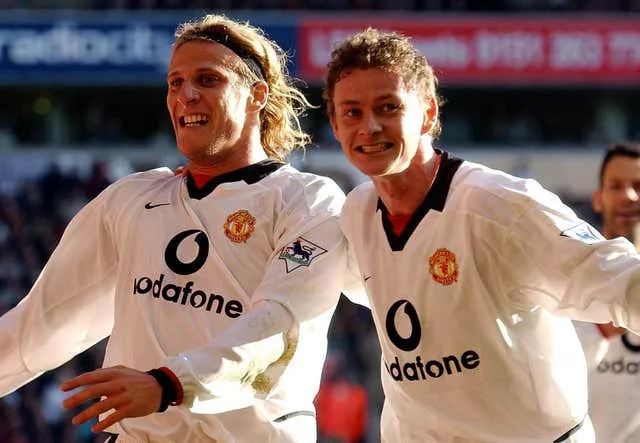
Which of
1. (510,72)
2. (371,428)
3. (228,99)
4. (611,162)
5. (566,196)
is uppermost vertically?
(228,99)

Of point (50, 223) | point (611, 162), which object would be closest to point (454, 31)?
point (50, 223)

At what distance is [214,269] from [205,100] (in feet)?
1.89

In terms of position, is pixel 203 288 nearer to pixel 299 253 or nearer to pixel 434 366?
pixel 299 253

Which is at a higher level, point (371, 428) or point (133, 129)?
point (133, 129)

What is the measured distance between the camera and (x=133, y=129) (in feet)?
68.9

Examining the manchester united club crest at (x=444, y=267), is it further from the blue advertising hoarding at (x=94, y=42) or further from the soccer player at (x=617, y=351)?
the blue advertising hoarding at (x=94, y=42)

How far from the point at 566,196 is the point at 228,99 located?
47.9 feet

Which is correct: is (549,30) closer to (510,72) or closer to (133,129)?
(510,72)

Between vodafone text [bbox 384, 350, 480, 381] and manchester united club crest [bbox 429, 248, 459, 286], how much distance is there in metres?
0.23

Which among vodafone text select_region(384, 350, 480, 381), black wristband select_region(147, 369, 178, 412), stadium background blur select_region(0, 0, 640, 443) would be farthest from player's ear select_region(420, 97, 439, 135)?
stadium background blur select_region(0, 0, 640, 443)

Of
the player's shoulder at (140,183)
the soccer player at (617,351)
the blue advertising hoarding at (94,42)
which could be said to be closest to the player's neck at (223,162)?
the player's shoulder at (140,183)

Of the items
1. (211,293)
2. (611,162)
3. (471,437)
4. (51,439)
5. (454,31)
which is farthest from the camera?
(454,31)

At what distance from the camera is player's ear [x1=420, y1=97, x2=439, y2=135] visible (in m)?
4.29

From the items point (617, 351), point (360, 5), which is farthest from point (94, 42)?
point (617, 351)
